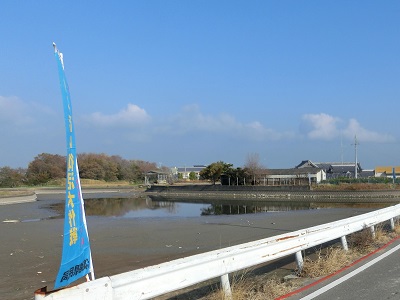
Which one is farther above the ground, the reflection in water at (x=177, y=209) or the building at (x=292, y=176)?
the building at (x=292, y=176)

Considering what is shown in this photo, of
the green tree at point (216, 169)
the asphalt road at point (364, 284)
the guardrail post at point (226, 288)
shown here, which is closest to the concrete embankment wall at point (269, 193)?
the green tree at point (216, 169)

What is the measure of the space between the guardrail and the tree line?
329ft

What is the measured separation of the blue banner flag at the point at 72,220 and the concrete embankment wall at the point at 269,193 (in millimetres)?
52235

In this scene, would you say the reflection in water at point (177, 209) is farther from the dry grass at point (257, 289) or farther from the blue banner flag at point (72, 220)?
the blue banner flag at point (72, 220)

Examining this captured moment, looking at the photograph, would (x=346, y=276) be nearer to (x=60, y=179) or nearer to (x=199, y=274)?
(x=199, y=274)

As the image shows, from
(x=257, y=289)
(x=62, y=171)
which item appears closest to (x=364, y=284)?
(x=257, y=289)

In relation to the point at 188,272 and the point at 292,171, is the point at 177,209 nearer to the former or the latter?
the point at 188,272

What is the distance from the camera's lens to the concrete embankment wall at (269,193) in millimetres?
57059

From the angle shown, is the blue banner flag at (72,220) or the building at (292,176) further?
the building at (292,176)

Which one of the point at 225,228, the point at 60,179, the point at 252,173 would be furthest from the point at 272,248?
the point at 60,179

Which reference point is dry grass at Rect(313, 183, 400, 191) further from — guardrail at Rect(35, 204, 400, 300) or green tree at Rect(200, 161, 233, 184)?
guardrail at Rect(35, 204, 400, 300)

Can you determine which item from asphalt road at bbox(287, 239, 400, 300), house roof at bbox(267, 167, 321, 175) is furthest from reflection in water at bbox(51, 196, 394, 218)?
house roof at bbox(267, 167, 321, 175)

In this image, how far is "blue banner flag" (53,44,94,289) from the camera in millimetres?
4465

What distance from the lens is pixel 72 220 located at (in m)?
4.55
